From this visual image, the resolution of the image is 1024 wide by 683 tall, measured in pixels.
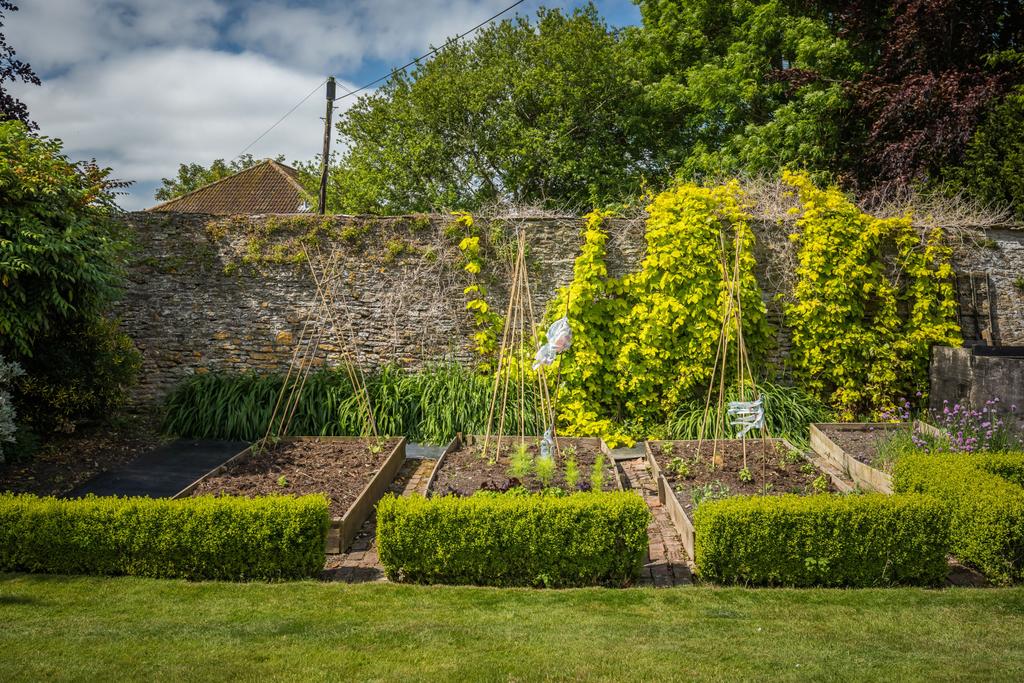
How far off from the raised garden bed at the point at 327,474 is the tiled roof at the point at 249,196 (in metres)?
16.2

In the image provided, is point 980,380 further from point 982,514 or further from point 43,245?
point 43,245

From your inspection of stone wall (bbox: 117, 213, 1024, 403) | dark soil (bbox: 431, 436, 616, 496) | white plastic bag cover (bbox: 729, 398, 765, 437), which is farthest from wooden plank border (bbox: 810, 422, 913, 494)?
stone wall (bbox: 117, 213, 1024, 403)

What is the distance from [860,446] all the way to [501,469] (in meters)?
3.77

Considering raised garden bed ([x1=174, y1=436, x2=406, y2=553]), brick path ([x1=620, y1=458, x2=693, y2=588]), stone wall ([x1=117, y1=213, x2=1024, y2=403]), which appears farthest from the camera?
stone wall ([x1=117, y1=213, x2=1024, y2=403])

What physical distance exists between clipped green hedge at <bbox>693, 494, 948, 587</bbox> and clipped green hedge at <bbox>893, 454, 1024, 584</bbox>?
263mm

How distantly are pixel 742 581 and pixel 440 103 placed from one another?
13805mm

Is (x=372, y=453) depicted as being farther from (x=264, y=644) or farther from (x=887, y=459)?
(x=887, y=459)

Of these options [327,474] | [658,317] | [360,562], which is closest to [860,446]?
[658,317]

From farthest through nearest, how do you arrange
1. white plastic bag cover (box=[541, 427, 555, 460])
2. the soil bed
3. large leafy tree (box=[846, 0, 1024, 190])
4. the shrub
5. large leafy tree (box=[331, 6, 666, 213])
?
large leafy tree (box=[331, 6, 666, 213]), large leafy tree (box=[846, 0, 1024, 190]), the shrub, the soil bed, white plastic bag cover (box=[541, 427, 555, 460])

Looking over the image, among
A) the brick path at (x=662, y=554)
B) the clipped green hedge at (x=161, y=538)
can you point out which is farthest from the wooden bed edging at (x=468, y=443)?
the clipped green hedge at (x=161, y=538)

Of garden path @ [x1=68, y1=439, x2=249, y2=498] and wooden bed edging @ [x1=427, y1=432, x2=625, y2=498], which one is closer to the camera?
wooden bed edging @ [x1=427, y1=432, x2=625, y2=498]

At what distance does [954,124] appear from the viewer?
10.9m

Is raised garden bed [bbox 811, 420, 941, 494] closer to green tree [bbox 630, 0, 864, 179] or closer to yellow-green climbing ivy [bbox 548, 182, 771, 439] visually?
yellow-green climbing ivy [bbox 548, 182, 771, 439]

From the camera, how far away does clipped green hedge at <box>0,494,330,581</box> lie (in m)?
4.55
